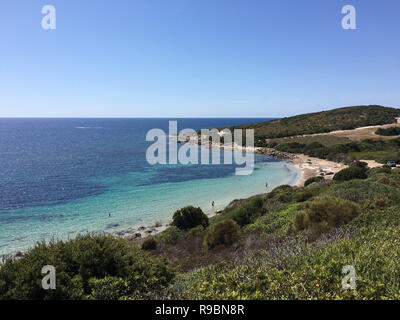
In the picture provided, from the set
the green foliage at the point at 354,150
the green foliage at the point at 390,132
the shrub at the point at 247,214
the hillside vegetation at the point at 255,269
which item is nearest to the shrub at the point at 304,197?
the shrub at the point at 247,214

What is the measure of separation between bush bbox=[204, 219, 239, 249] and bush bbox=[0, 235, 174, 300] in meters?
6.09

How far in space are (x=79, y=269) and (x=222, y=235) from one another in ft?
29.9

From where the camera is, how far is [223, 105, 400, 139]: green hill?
292ft

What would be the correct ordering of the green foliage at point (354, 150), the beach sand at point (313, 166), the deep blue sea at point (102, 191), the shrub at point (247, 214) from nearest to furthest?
the shrub at point (247, 214), the deep blue sea at point (102, 191), the beach sand at point (313, 166), the green foliage at point (354, 150)

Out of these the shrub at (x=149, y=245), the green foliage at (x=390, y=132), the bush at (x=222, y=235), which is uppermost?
the green foliage at (x=390, y=132)

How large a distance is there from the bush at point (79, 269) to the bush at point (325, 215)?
21.8 ft

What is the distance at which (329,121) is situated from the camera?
3991 inches

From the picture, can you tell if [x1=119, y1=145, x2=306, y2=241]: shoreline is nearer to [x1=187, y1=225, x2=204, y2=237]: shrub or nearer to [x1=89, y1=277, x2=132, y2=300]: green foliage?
[x1=187, y1=225, x2=204, y2=237]: shrub

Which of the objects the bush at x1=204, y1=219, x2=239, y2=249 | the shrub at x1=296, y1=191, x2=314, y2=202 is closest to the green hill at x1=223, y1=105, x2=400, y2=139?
the shrub at x1=296, y1=191, x2=314, y2=202

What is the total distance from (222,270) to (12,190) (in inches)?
1503

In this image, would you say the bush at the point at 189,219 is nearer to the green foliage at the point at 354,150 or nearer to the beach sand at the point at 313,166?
the beach sand at the point at 313,166

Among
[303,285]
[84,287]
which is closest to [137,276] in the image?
[84,287]

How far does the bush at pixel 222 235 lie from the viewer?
1423cm
